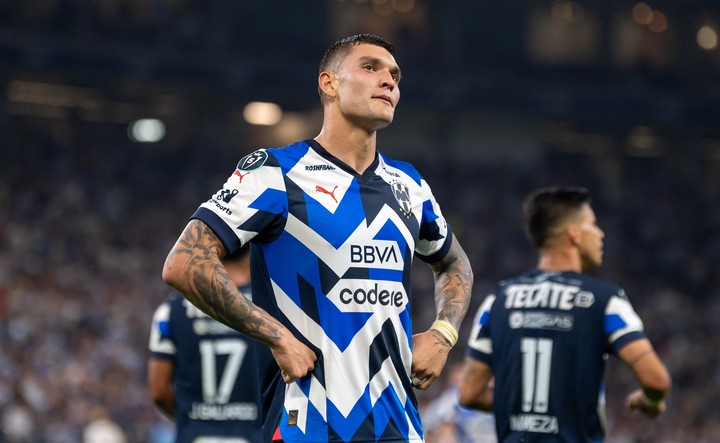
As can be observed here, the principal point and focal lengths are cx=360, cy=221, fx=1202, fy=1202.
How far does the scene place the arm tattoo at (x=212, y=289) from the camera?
4098 millimetres

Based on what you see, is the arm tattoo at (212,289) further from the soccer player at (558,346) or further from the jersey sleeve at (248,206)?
the soccer player at (558,346)

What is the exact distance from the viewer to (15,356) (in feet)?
57.7

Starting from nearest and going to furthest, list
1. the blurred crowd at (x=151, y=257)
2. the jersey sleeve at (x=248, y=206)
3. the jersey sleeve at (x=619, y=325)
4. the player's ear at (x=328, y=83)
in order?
the jersey sleeve at (x=248, y=206) < the player's ear at (x=328, y=83) < the jersey sleeve at (x=619, y=325) < the blurred crowd at (x=151, y=257)

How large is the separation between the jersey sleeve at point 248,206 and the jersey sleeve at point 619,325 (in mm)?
2412

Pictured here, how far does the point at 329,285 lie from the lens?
14.2ft

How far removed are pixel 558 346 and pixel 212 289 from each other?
261 cm

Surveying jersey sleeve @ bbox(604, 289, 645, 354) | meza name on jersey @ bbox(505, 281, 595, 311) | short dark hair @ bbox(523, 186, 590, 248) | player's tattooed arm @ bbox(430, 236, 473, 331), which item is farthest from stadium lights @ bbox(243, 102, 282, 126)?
player's tattooed arm @ bbox(430, 236, 473, 331)

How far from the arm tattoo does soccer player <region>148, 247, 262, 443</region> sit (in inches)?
119

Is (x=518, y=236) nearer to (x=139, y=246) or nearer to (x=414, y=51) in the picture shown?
(x=414, y=51)

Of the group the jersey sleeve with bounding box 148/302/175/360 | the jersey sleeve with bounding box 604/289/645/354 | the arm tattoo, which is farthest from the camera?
the jersey sleeve with bounding box 148/302/175/360

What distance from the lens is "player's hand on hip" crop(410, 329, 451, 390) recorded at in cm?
443

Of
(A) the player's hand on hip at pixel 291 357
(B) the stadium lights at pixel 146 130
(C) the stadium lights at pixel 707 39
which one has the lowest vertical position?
(A) the player's hand on hip at pixel 291 357

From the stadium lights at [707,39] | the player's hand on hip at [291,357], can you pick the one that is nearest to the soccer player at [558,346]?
the player's hand on hip at [291,357]

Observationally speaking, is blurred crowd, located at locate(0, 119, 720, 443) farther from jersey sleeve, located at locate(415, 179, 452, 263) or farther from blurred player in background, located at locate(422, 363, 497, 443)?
jersey sleeve, located at locate(415, 179, 452, 263)
